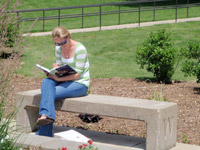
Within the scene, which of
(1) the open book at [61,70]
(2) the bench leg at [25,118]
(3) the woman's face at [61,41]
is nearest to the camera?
(1) the open book at [61,70]

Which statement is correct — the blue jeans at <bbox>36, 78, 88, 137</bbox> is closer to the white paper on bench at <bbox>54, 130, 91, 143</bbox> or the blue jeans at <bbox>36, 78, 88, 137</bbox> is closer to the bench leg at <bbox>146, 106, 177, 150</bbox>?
the white paper on bench at <bbox>54, 130, 91, 143</bbox>

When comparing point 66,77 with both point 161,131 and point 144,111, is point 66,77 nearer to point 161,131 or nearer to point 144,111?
point 144,111

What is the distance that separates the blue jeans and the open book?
0.12m

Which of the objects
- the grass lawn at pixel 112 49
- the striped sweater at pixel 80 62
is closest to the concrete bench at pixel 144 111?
the striped sweater at pixel 80 62

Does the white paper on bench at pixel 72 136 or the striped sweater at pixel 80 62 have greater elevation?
the striped sweater at pixel 80 62

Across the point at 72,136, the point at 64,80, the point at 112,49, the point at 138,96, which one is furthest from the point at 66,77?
the point at 112,49

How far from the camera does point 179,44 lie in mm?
13781

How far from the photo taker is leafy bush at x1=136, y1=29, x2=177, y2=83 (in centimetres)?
930


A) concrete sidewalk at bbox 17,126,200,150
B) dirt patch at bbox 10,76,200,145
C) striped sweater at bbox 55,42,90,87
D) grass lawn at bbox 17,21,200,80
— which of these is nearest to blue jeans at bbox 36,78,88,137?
striped sweater at bbox 55,42,90,87

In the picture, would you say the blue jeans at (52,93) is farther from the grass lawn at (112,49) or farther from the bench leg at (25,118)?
the grass lawn at (112,49)

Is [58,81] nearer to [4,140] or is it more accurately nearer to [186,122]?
[4,140]

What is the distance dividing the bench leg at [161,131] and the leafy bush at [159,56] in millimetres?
4366

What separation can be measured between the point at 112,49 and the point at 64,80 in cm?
846

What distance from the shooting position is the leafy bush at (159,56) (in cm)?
930
